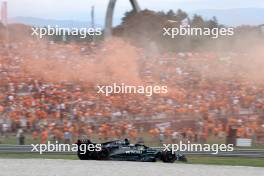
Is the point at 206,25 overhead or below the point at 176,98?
overhead

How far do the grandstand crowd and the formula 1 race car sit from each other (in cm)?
40

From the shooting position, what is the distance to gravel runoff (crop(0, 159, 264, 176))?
529 inches

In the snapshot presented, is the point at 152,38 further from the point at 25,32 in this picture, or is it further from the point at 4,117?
the point at 4,117

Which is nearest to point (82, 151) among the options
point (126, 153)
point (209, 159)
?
point (126, 153)

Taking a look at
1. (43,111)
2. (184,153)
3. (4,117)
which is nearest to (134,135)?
(184,153)

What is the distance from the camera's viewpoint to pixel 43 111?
1717 centimetres

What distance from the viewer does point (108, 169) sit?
14281mm

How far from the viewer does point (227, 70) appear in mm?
17781

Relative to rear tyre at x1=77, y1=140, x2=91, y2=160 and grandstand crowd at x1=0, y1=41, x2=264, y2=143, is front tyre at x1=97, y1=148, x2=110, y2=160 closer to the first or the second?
rear tyre at x1=77, y1=140, x2=91, y2=160

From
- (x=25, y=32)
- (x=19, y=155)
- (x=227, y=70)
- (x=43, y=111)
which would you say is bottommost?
(x=19, y=155)

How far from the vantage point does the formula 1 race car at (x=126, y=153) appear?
16656 millimetres

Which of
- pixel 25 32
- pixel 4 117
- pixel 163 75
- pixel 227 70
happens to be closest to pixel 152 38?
pixel 163 75

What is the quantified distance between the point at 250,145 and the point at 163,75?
9.96 feet

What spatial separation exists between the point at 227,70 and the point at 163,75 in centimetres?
183
